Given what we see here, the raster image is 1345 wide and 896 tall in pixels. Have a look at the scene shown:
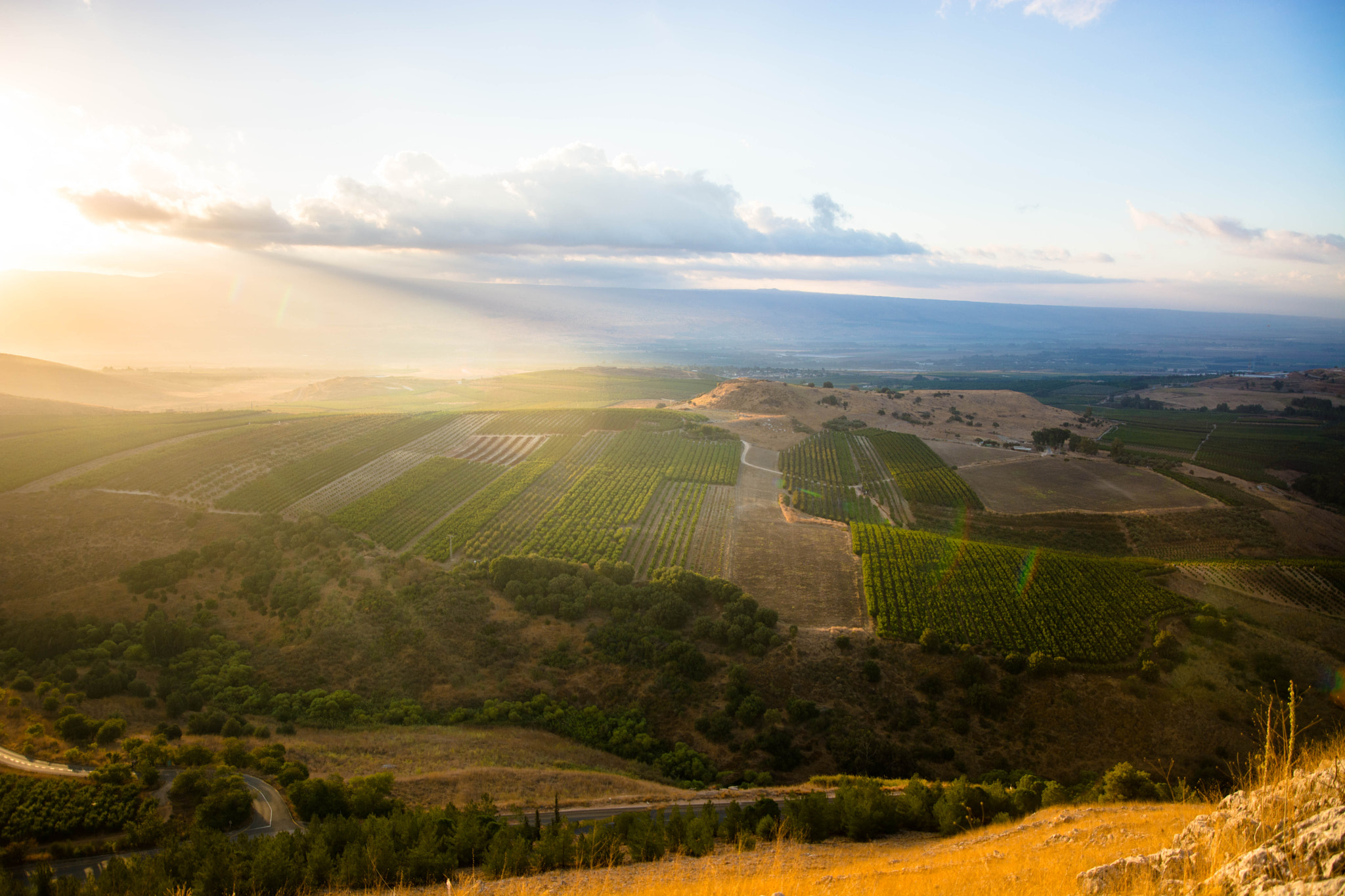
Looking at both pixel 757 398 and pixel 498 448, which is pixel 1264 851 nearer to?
pixel 498 448

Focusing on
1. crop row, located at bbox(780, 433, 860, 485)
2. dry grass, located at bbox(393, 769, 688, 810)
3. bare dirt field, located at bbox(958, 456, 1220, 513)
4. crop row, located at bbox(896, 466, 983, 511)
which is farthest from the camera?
crop row, located at bbox(780, 433, 860, 485)

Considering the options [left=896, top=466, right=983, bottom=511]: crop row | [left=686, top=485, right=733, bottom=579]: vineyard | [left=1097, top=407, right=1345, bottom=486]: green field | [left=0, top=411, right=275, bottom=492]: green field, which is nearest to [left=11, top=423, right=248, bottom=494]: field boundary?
[left=0, top=411, right=275, bottom=492]: green field

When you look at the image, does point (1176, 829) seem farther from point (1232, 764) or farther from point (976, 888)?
point (1232, 764)

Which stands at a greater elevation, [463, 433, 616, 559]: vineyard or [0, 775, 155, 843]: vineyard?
[463, 433, 616, 559]: vineyard

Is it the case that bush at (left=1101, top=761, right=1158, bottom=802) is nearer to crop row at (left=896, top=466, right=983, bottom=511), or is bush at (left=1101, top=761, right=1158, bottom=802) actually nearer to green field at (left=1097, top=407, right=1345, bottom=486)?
crop row at (left=896, top=466, right=983, bottom=511)

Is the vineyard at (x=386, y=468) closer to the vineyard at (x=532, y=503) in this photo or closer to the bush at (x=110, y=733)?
the vineyard at (x=532, y=503)

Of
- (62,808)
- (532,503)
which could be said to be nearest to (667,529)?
(532,503)
